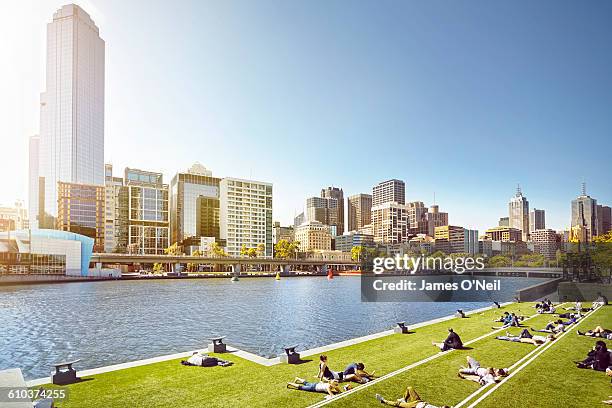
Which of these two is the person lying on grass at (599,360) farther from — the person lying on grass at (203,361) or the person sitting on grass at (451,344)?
the person lying on grass at (203,361)

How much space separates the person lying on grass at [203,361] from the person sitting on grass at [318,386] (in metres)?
5.38

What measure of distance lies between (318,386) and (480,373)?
753 centimetres

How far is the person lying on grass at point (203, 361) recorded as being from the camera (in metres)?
21.3

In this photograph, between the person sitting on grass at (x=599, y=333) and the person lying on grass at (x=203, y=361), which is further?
the person sitting on grass at (x=599, y=333)

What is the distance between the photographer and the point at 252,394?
16.9m

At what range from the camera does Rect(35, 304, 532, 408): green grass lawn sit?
53.1 feet

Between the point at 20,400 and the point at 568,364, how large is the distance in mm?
24234

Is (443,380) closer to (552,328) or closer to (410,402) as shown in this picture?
(410,402)

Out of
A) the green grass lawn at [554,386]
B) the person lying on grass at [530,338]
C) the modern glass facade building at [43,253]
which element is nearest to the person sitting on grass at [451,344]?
the green grass lawn at [554,386]

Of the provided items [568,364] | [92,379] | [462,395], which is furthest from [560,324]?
[92,379]

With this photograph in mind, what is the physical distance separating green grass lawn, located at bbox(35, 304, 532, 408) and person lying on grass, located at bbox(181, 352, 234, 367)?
19.0 inches

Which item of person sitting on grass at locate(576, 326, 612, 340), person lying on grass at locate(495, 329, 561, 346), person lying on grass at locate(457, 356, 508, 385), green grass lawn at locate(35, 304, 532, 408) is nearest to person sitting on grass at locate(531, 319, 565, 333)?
person sitting on grass at locate(576, 326, 612, 340)

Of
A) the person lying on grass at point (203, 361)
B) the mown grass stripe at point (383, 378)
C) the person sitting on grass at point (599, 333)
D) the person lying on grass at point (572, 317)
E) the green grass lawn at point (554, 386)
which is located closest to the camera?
the green grass lawn at point (554, 386)

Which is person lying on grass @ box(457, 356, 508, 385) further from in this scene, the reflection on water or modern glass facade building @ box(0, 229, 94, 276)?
modern glass facade building @ box(0, 229, 94, 276)
